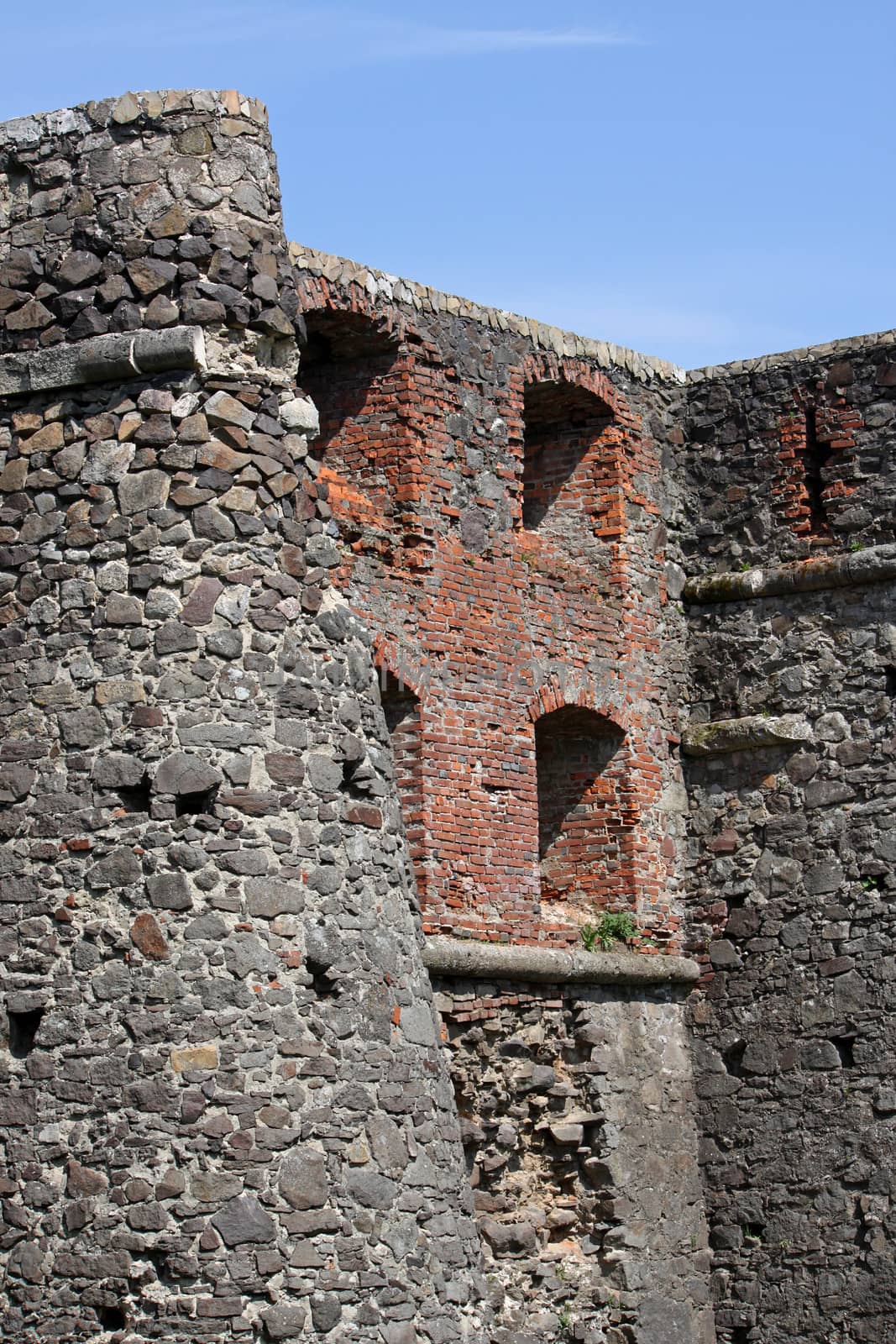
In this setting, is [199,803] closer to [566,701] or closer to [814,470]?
[566,701]

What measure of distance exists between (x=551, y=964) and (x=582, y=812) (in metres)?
1.56

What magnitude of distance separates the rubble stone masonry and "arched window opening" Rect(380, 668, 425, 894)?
31mm

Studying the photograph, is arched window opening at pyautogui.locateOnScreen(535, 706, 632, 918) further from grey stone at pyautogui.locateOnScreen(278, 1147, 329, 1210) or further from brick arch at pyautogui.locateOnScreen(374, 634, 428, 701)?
grey stone at pyautogui.locateOnScreen(278, 1147, 329, 1210)

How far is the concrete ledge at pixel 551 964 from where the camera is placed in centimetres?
1261

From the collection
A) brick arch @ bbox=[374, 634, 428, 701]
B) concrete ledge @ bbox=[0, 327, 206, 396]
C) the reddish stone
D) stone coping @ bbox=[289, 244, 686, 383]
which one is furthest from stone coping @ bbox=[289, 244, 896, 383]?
the reddish stone

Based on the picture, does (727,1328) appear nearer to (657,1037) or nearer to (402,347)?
(657,1037)

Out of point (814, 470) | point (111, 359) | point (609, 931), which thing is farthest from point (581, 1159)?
point (111, 359)

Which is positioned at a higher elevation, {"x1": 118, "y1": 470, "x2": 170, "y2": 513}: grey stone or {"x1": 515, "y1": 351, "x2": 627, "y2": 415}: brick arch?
{"x1": 515, "y1": 351, "x2": 627, "y2": 415}: brick arch

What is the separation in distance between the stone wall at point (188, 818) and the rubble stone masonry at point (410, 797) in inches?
0.7

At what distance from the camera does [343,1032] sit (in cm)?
916

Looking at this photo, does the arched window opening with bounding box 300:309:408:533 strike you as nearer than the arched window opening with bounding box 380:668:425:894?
No

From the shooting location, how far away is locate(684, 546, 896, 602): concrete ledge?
14.5 meters

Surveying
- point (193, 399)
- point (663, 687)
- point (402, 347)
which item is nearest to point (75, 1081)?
point (193, 399)

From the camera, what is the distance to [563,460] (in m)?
15.1
